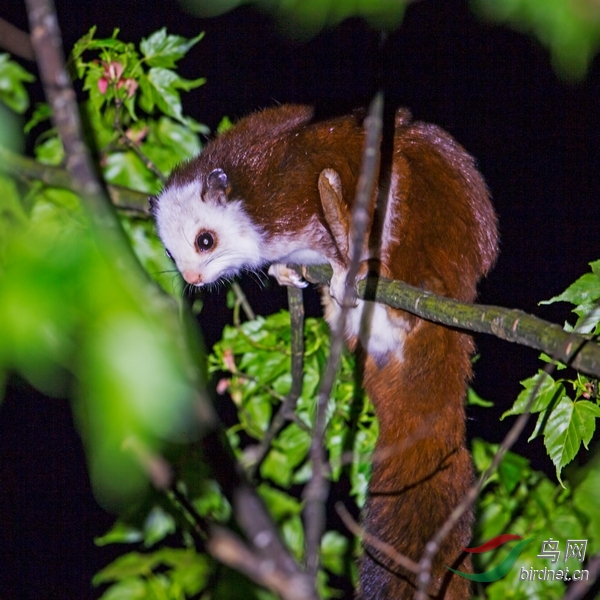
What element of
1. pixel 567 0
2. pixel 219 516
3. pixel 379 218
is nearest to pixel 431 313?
pixel 379 218

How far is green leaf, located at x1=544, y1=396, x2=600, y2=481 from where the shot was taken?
1.34 meters

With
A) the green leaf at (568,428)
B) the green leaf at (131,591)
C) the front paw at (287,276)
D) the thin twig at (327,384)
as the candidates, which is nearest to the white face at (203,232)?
the front paw at (287,276)

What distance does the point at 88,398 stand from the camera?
57 cm

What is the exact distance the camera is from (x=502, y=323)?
3.84 feet

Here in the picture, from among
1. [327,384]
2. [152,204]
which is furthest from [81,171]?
[152,204]

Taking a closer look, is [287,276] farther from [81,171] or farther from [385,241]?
[81,171]

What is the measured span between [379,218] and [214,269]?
0.47 m

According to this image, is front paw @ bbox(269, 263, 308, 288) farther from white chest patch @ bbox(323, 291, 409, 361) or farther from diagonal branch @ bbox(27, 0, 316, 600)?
diagonal branch @ bbox(27, 0, 316, 600)

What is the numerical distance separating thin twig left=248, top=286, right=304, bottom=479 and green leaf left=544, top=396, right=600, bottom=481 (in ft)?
2.21

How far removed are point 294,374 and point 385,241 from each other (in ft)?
1.32

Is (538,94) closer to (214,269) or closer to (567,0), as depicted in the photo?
(214,269)

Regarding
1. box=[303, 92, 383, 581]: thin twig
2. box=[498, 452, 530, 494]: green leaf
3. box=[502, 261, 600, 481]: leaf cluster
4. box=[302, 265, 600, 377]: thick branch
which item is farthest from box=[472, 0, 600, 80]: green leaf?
box=[498, 452, 530, 494]: green leaf

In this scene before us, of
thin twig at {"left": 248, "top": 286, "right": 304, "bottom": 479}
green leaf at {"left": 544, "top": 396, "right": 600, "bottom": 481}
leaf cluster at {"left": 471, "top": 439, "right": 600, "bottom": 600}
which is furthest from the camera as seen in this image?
thin twig at {"left": 248, "top": 286, "right": 304, "bottom": 479}

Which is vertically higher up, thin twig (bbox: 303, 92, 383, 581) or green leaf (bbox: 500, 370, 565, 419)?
thin twig (bbox: 303, 92, 383, 581)
